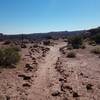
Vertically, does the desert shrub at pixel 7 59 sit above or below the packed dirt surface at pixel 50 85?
above

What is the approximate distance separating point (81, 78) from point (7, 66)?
8171 millimetres

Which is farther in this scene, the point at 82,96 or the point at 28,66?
the point at 28,66

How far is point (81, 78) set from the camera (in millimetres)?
16906

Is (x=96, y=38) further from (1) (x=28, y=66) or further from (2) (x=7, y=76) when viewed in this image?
(2) (x=7, y=76)

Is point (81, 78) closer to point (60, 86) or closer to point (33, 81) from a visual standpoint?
point (60, 86)

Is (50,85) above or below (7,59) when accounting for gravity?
below

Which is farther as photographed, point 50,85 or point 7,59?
point 7,59

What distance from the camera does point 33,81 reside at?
53.2 feet

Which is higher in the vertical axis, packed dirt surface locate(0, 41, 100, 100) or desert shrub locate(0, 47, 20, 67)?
desert shrub locate(0, 47, 20, 67)

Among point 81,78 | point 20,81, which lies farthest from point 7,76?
point 81,78

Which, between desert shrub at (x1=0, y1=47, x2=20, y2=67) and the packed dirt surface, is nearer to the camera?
the packed dirt surface

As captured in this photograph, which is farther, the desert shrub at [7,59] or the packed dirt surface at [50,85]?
the desert shrub at [7,59]

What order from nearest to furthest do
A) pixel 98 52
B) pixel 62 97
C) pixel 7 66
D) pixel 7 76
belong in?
pixel 62 97 → pixel 7 76 → pixel 7 66 → pixel 98 52

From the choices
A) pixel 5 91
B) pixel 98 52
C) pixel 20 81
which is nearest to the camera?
pixel 5 91
